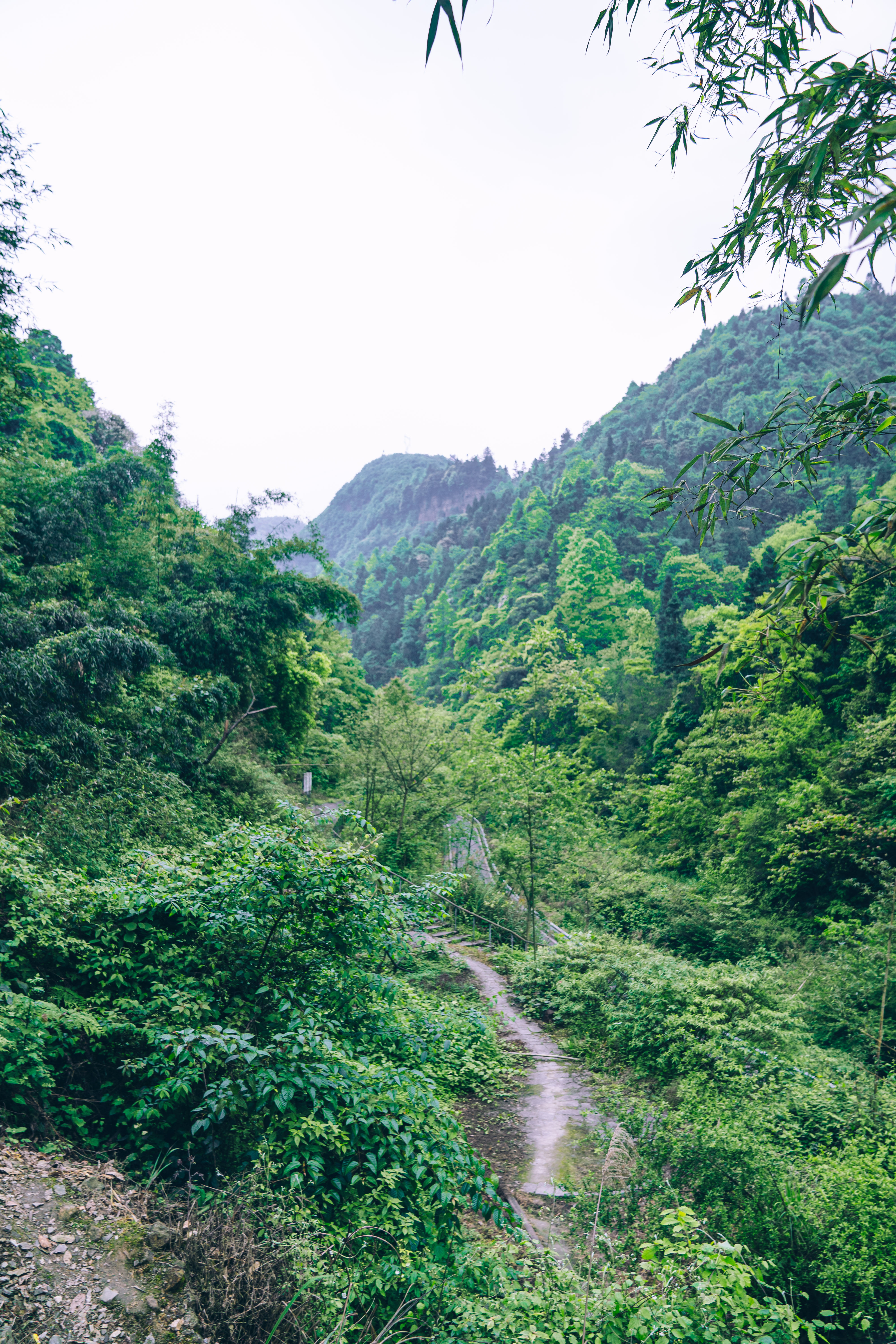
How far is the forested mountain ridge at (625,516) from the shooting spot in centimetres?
4378

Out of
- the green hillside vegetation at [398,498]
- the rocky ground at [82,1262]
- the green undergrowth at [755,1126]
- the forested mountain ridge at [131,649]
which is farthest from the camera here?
the green hillside vegetation at [398,498]

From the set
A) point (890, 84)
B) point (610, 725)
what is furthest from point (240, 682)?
point (610, 725)

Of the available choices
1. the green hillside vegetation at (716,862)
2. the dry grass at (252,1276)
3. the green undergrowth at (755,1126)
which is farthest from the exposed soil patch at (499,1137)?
the dry grass at (252,1276)

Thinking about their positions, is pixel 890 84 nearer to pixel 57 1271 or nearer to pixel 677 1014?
pixel 57 1271

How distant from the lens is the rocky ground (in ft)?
9.28

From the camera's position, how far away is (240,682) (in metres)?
15.9

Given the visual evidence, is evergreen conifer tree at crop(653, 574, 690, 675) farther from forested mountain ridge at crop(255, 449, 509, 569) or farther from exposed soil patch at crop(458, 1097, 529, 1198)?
forested mountain ridge at crop(255, 449, 509, 569)

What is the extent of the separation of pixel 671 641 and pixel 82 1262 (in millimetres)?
27604

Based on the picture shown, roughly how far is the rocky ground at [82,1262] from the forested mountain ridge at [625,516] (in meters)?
30.7

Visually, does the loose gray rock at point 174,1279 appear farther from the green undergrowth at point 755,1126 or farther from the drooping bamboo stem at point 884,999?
the drooping bamboo stem at point 884,999

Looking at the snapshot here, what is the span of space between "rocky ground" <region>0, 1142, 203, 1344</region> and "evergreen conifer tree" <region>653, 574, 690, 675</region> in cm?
2486

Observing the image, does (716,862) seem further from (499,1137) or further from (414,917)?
(414,917)

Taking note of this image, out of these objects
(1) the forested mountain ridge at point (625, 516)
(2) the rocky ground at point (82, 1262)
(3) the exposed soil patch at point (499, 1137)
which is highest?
(1) the forested mountain ridge at point (625, 516)

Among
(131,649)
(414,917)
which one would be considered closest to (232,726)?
(131,649)
